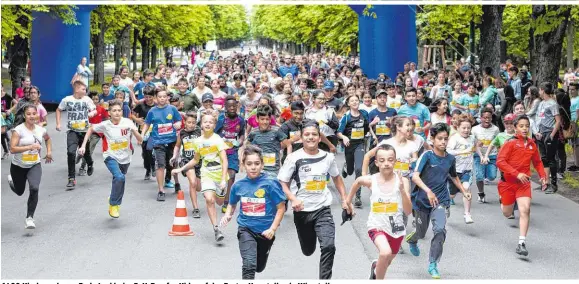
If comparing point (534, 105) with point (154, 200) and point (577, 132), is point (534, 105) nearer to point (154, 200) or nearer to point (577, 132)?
point (577, 132)

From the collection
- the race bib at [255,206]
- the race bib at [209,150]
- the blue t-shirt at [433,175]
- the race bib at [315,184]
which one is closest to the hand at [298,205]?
the race bib at [315,184]

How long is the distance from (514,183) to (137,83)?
13.3 meters

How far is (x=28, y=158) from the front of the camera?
10.8 meters

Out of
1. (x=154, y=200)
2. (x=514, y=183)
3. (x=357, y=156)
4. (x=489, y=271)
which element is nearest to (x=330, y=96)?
(x=357, y=156)

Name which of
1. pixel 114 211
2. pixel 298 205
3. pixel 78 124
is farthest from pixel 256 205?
pixel 78 124

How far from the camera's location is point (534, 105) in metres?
14.6

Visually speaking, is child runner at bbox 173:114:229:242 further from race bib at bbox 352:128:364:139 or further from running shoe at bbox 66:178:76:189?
running shoe at bbox 66:178:76:189

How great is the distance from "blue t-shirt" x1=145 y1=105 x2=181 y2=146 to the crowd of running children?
2 cm

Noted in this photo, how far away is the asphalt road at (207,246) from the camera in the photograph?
331 inches

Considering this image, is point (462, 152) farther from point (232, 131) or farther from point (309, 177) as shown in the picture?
point (309, 177)

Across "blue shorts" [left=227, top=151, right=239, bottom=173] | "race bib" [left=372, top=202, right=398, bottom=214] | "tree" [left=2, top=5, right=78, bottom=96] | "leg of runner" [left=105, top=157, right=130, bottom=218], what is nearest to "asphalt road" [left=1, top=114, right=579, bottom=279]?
"leg of runner" [left=105, top=157, right=130, bottom=218]

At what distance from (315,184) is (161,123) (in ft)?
18.6

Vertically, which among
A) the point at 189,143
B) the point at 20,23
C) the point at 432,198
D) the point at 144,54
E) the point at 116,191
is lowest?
the point at 116,191

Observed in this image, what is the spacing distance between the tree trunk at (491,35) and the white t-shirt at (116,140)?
41.8 feet
